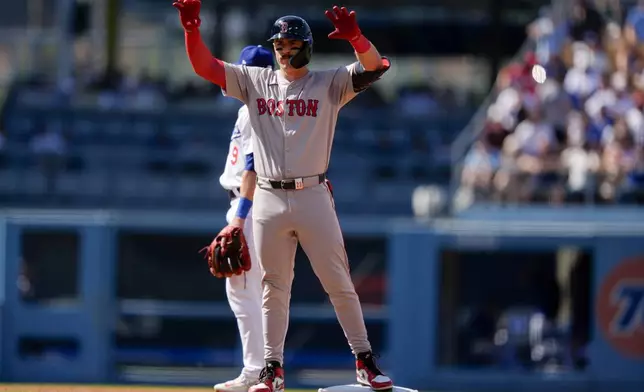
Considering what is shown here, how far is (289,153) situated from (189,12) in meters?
0.74

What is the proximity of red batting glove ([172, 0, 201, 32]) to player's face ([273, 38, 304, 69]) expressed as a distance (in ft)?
1.19

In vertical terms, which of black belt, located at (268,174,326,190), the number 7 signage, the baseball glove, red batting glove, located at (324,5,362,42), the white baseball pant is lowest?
the number 7 signage

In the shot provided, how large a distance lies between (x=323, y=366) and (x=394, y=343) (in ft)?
1.95

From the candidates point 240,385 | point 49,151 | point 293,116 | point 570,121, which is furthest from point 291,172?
point 49,151

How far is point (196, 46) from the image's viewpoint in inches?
217

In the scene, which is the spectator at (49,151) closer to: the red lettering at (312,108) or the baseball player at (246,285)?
the baseball player at (246,285)

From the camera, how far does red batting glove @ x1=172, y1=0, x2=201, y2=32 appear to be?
17.8 ft

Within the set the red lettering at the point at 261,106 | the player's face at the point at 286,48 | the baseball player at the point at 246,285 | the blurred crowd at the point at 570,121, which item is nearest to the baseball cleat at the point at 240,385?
the baseball player at the point at 246,285

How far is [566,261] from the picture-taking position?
10352mm

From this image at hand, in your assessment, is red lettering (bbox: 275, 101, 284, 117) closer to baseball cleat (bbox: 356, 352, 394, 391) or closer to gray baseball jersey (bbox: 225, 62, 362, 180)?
gray baseball jersey (bbox: 225, 62, 362, 180)

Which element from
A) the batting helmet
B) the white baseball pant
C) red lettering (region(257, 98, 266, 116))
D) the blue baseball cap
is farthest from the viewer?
the white baseball pant

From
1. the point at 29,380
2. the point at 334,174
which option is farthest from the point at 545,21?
the point at 29,380

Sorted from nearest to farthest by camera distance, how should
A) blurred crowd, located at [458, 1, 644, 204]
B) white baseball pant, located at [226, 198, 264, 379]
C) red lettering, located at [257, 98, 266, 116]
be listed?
red lettering, located at [257, 98, 266, 116] → white baseball pant, located at [226, 198, 264, 379] → blurred crowd, located at [458, 1, 644, 204]

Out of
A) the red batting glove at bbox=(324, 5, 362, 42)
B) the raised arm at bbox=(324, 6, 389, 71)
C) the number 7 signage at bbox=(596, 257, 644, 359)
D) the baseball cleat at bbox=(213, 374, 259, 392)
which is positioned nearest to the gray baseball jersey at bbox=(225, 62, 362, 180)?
the raised arm at bbox=(324, 6, 389, 71)
